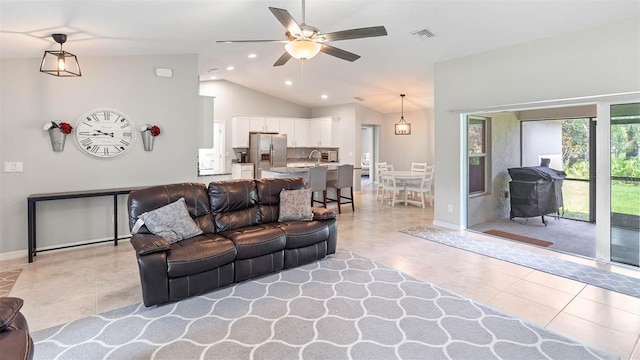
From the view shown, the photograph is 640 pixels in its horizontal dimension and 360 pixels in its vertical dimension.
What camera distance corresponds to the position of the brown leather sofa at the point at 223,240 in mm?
2844

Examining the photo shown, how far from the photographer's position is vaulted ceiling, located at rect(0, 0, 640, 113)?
3.23m

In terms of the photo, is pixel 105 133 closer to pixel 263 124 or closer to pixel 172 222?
pixel 172 222

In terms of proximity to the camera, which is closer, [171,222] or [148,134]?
[171,222]

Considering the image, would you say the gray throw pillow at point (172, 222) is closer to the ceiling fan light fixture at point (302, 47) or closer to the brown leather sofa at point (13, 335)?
the brown leather sofa at point (13, 335)

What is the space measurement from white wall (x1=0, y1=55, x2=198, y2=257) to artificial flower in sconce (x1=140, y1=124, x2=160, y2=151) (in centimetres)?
7

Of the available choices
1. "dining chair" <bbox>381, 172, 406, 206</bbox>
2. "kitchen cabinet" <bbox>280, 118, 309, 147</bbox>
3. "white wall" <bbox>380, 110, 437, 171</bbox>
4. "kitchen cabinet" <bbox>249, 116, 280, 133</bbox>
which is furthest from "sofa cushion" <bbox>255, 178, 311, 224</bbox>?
"white wall" <bbox>380, 110, 437, 171</bbox>

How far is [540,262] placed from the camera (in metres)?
3.92

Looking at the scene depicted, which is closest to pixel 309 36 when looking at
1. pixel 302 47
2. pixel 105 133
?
pixel 302 47

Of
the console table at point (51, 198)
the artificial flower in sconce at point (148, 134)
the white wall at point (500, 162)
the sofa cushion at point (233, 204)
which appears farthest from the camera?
the white wall at point (500, 162)

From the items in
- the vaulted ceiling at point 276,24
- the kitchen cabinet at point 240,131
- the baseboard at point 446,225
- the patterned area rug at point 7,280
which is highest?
the vaulted ceiling at point 276,24

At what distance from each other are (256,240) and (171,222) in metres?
0.86

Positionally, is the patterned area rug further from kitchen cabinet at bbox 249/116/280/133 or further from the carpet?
kitchen cabinet at bbox 249/116/280/133

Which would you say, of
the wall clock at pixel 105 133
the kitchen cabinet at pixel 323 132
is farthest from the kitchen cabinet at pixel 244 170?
the wall clock at pixel 105 133

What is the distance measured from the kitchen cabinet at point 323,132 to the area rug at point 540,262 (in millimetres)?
5159
